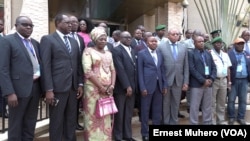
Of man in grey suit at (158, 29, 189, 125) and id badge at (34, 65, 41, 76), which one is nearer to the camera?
id badge at (34, 65, 41, 76)

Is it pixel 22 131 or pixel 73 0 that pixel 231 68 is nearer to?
pixel 22 131

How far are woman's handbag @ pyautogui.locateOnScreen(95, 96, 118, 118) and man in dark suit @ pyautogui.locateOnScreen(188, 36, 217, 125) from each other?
1886mm

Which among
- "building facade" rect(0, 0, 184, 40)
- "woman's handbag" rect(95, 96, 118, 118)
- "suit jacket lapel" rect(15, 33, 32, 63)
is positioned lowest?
"woman's handbag" rect(95, 96, 118, 118)

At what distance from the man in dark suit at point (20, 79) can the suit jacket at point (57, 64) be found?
0.40 ft

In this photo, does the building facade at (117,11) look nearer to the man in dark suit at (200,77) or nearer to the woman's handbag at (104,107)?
the man in dark suit at (200,77)

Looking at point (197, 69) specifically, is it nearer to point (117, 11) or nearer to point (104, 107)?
point (104, 107)

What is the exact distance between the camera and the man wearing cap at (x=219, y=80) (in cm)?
644

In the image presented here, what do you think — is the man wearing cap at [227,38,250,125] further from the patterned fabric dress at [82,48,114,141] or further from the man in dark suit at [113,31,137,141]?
the patterned fabric dress at [82,48,114,141]

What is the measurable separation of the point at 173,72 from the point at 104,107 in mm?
1716

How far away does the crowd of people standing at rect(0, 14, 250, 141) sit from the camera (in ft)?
13.4

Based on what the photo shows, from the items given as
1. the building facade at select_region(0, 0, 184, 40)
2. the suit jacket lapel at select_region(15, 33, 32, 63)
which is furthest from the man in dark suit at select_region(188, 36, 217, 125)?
the building facade at select_region(0, 0, 184, 40)

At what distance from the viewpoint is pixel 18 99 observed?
13.2 feet

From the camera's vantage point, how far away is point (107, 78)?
189 inches

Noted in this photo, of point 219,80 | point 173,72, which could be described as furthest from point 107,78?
point 219,80
